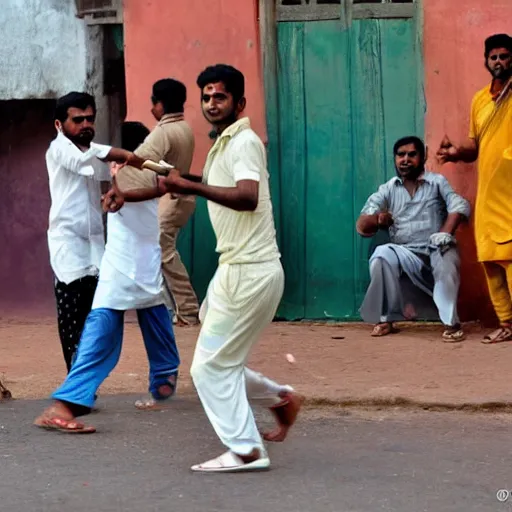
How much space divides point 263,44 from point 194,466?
4.60 m

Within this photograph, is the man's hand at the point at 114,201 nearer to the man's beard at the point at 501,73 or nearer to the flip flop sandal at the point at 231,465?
the flip flop sandal at the point at 231,465

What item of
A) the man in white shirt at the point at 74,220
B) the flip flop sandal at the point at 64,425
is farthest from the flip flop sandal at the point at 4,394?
the flip flop sandal at the point at 64,425

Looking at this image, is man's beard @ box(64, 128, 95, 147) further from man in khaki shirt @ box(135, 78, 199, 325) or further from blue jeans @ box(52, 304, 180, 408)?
blue jeans @ box(52, 304, 180, 408)

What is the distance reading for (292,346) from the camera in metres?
9.11

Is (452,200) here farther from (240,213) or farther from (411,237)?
(240,213)

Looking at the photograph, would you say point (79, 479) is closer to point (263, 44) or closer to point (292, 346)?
point (292, 346)

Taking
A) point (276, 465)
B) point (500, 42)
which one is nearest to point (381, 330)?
point (500, 42)

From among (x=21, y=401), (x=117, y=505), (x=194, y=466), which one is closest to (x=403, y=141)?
(x=21, y=401)

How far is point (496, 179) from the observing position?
356 inches

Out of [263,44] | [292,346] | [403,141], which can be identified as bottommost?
[292,346]

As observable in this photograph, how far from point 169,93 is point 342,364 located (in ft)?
6.21

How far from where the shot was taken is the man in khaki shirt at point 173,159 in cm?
832

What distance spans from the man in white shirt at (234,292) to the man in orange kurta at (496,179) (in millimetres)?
3495

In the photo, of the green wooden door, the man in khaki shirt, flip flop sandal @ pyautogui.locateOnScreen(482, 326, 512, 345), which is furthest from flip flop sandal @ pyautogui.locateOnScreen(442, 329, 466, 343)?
the man in khaki shirt
